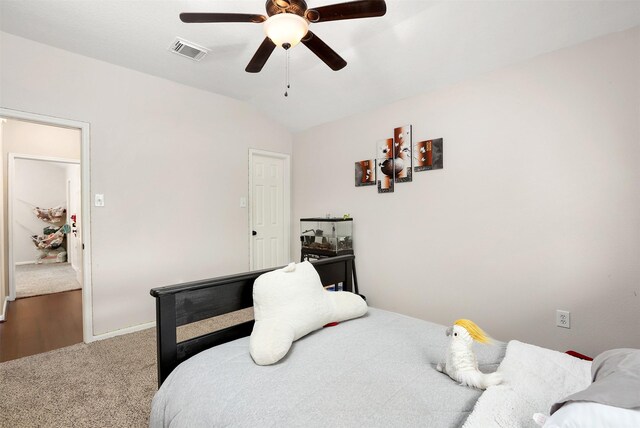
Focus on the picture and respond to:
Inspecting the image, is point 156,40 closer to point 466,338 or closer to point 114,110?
point 114,110

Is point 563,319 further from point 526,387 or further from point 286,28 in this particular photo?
point 286,28

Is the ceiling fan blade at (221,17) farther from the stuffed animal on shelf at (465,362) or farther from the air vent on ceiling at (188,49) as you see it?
the stuffed animal on shelf at (465,362)

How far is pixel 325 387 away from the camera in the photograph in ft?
3.39

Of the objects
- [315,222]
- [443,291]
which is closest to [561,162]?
[443,291]

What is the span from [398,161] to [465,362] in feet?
7.86

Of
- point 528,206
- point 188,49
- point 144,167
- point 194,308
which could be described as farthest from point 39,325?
point 528,206

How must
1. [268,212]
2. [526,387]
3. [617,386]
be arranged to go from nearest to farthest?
[617,386] → [526,387] → [268,212]

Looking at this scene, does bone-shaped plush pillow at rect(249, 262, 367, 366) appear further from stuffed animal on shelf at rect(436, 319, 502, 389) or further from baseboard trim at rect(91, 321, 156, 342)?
baseboard trim at rect(91, 321, 156, 342)

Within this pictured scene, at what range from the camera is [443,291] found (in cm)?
287

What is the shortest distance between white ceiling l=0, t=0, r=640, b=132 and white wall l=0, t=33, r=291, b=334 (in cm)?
21

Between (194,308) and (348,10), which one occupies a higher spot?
(348,10)

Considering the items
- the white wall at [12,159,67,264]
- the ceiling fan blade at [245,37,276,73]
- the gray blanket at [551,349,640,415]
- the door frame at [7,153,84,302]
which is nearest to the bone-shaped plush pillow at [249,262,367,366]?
the gray blanket at [551,349,640,415]

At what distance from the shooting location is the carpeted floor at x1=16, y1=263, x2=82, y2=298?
176 inches

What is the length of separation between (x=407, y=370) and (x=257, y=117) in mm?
3620
